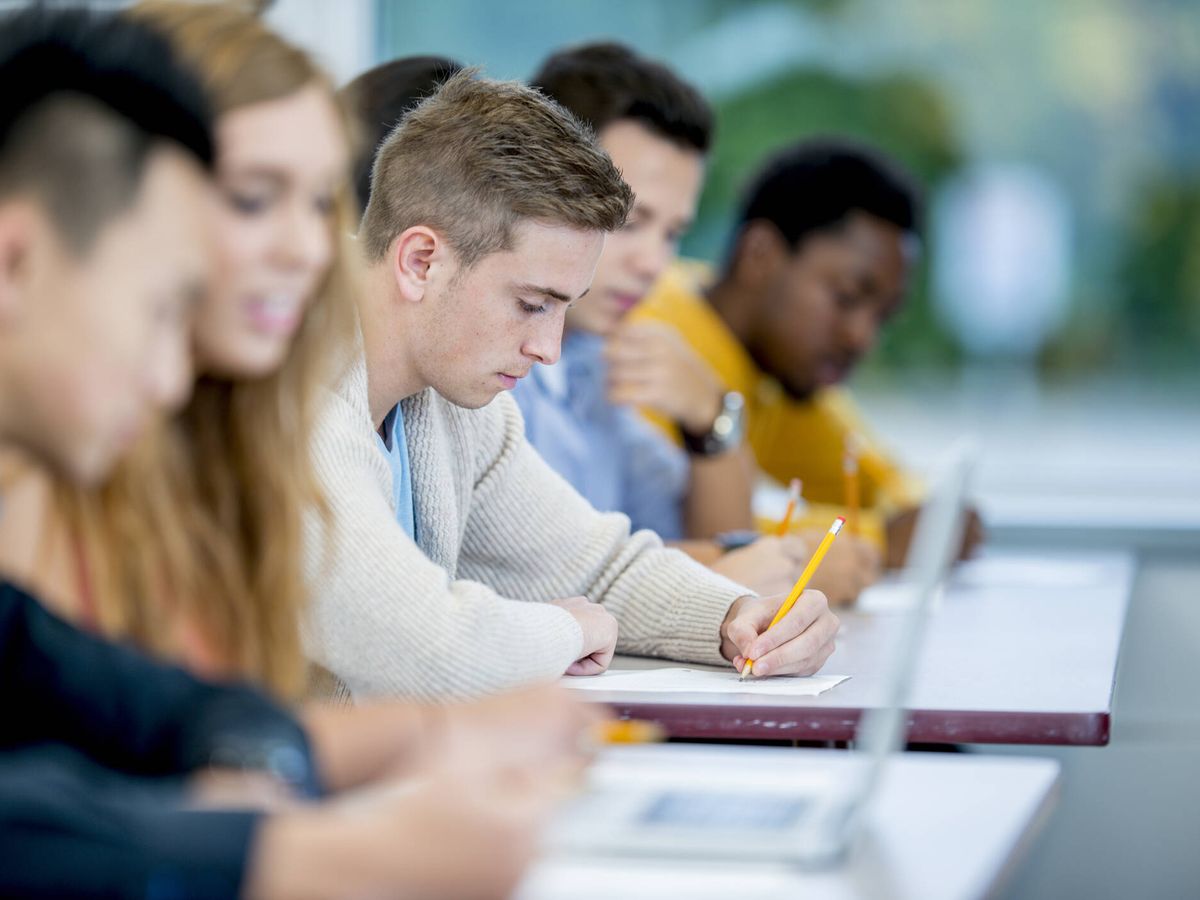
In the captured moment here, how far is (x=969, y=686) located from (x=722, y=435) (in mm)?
1097

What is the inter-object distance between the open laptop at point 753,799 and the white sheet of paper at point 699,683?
0.38 m

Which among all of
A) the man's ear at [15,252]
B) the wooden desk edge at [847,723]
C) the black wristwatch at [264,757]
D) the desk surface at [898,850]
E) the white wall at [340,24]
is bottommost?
the wooden desk edge at [847,723]

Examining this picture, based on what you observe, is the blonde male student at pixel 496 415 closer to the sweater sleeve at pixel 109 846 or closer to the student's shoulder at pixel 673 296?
the sweater sleeve at pixel 109 846

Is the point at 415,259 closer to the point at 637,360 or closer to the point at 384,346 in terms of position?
the point at 384,346

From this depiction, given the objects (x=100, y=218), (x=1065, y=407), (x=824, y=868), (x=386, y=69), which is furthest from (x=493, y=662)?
(x=1065, y=407)

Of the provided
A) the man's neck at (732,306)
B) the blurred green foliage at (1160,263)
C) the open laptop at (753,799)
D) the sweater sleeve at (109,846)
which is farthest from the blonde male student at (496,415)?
the blurred green foliage at (1160,263)

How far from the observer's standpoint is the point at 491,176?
169cm

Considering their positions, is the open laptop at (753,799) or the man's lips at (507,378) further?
the man's lips at (507,378)

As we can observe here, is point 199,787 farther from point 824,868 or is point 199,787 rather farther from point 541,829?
point 824,868

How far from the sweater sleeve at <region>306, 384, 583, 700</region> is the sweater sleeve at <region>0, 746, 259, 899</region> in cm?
59

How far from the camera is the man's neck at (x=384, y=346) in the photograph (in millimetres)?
1713

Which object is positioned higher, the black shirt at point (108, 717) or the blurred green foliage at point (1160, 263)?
the blurred green foliage at point (1160, 263)

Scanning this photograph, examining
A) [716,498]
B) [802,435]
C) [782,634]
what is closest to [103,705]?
[782,634]

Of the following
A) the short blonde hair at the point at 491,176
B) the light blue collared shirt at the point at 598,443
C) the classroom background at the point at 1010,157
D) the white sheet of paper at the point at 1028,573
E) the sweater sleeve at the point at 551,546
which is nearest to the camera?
the short blonde hair at the point at 491,176
